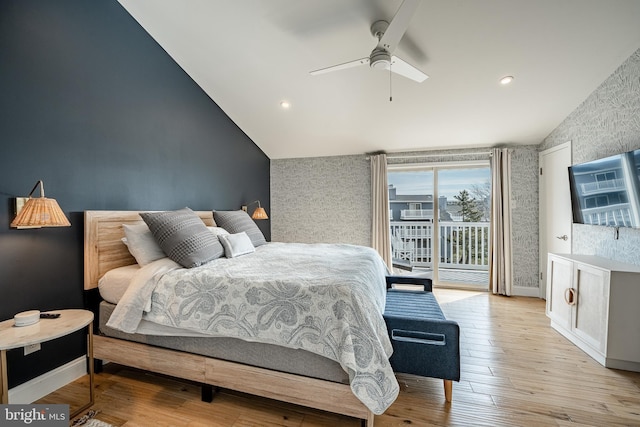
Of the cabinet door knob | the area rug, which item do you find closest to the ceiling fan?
the cabinet door knob

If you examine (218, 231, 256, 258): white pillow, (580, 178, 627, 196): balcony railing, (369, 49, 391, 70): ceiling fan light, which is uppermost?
(369, 49, 391, 70): ceiling fan light

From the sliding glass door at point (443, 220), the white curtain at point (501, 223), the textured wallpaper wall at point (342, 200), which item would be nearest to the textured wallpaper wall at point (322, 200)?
the textured wallpaper wall at point (342, 200)

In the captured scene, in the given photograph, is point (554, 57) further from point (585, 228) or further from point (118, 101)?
point (118, 101)

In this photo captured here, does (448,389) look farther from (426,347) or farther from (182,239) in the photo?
(182,239)

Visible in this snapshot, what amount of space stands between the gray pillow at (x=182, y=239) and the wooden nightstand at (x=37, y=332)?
61 cm

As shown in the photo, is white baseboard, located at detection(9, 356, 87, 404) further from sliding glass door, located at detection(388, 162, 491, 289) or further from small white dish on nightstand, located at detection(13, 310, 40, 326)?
sliding glass door, located at detection(388, 162, 491, 289)

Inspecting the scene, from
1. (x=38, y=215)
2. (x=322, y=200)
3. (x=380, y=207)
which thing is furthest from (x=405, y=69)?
(x=322, y=200)

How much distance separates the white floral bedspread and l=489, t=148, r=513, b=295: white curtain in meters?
2.79

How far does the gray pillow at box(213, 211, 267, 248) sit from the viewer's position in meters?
2.99

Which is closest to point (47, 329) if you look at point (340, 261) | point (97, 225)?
point (97, 225)

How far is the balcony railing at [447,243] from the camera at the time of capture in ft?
14.3

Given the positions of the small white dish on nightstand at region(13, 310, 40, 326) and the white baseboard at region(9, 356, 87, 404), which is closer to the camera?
the small white dish on nightstand at region(13, 310, 40, 326)

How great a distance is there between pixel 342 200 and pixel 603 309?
323cm

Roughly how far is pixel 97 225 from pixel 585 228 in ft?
15.4
